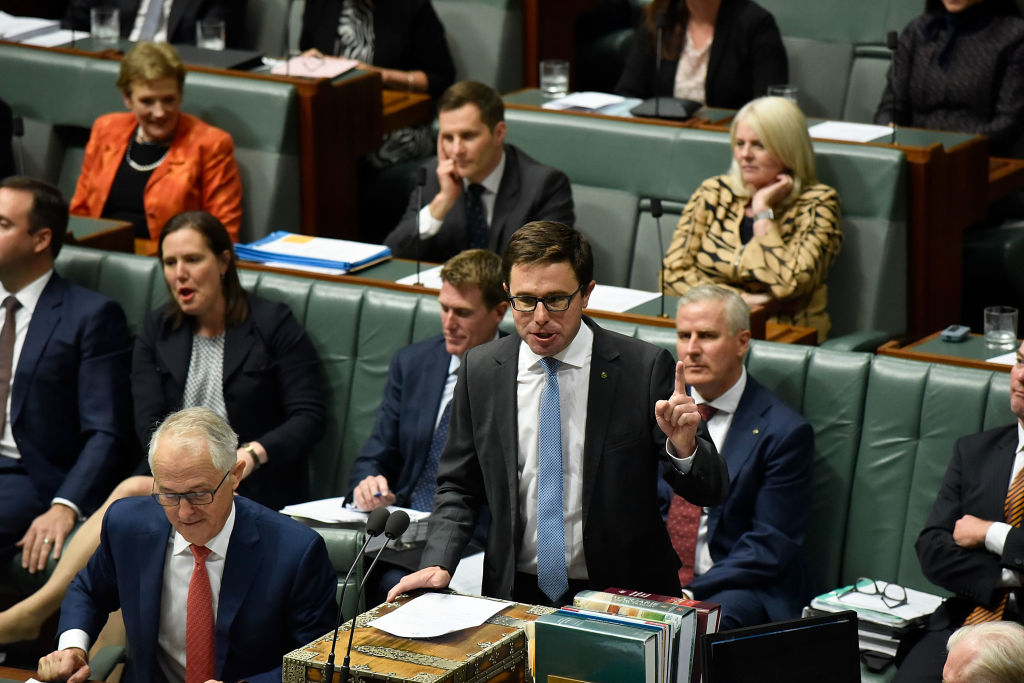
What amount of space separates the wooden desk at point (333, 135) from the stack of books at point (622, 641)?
9.84 ft

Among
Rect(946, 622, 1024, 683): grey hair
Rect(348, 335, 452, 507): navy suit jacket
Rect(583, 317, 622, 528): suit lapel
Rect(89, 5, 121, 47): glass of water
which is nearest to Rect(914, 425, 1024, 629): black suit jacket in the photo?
Rect(946, 622, 1024, 683): grey hair

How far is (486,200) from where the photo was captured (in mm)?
4527

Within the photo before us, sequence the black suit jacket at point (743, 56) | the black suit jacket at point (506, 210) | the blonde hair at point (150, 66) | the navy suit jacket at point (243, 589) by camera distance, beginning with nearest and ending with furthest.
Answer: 1. the navy suit jacket at point (243, 589)
2. the black suit jacket at point (506, 210)
3. the blonde hair at point (150, 66)
4. the black suit jacket at point (743, 56)

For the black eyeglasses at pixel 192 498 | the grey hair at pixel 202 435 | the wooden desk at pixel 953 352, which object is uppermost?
the grey hair at pixel 202 435

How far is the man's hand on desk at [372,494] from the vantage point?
358cm

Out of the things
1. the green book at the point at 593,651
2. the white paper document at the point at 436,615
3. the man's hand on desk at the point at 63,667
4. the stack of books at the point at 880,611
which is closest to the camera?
the green book at the point at 593,651

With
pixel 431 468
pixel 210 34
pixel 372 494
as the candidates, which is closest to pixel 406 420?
pixel 431 468

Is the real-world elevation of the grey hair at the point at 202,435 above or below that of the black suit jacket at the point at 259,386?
above

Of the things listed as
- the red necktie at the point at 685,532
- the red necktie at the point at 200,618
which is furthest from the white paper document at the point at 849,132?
the red necktie at the point at 200,618

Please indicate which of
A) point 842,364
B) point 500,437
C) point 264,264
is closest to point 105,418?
point 264,264

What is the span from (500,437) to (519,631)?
1.68 feet

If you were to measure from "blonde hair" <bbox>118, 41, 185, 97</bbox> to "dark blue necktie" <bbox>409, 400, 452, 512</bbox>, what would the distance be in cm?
169

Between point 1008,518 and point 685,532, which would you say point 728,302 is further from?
point 1008,518

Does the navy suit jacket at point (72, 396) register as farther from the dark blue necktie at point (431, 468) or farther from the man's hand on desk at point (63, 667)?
the man's hand on desk at point (63, 667)
